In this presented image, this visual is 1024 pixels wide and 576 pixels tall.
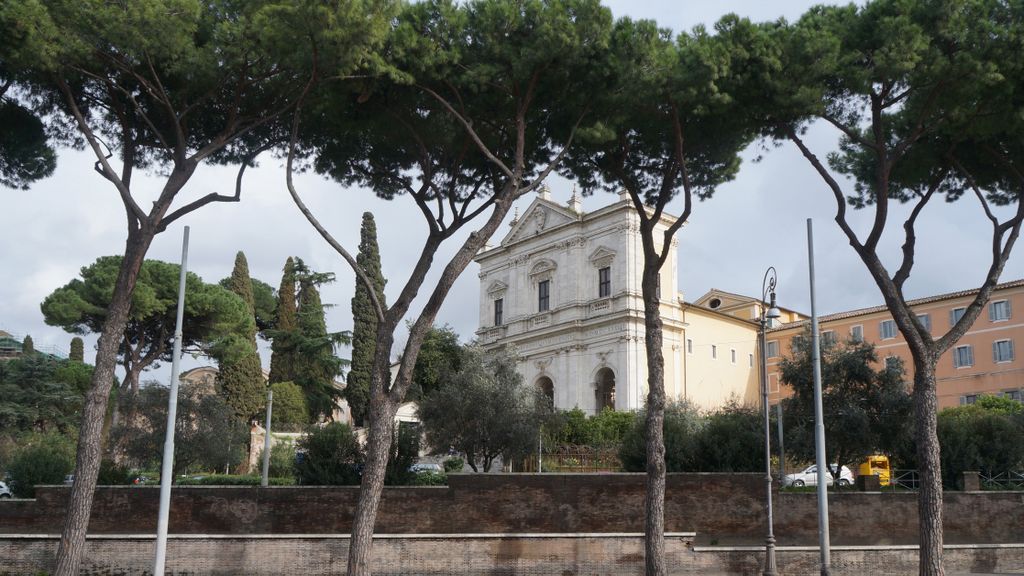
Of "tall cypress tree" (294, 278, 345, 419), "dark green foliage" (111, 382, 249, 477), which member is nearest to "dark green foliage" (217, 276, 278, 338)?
"tall cypress tree" (294, 278, 345, 419)

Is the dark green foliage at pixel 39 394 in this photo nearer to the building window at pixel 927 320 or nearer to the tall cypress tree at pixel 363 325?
the tall cypress tree at pixel 363 325

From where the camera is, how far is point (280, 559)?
653 inches

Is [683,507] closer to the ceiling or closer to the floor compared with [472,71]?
closer to the floor

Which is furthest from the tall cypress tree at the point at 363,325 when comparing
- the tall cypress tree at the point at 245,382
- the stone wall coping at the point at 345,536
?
the stone wall coping at the point at 345,536

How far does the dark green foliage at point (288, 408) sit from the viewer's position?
125ft

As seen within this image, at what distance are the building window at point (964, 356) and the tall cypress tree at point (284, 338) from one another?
3093cm

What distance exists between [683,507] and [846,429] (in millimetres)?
7252

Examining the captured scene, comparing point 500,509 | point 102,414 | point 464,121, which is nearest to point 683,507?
point 500,509

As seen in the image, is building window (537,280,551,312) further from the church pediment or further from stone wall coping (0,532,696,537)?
stone wall coping (0,532,696,537)

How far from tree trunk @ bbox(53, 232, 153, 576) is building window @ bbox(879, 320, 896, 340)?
41.4 metres

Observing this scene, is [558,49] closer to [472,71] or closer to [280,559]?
[472,71]

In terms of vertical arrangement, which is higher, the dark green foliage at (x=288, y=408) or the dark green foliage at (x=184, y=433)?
the dark green foliage at (x=288, y=408)

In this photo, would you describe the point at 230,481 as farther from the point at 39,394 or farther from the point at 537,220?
the point at 537,220

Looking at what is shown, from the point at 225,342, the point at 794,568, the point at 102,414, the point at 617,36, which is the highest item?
the point at 617,36
